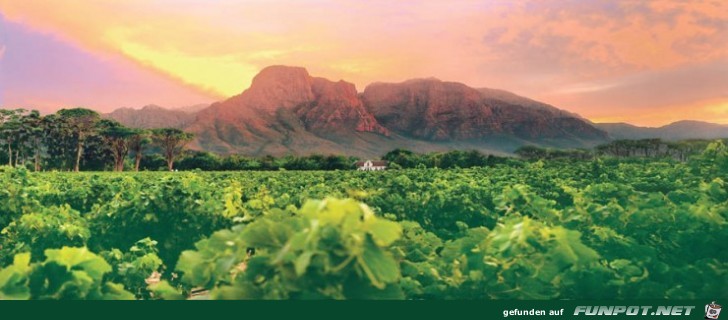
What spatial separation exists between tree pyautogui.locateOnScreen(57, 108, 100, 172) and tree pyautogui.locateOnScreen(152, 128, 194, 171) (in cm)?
961

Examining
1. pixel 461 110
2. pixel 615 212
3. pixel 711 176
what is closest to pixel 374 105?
pixel 461 110

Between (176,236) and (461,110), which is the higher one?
(461,110)

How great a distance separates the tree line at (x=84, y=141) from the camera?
271 feet

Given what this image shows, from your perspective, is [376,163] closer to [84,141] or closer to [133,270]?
[84,141]

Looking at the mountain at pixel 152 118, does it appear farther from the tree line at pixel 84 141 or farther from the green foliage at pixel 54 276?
the green foliage at pixel 54 276

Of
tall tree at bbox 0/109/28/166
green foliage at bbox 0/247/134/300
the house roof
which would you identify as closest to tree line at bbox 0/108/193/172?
tall tree at bbox 0/109/28/166

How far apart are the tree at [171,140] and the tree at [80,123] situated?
9607 millimetres

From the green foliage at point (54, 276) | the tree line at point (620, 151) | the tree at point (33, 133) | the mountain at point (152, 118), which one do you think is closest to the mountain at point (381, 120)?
the tree line at point (620, 151)

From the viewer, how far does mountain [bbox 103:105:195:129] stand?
287ft

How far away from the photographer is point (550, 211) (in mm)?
4836

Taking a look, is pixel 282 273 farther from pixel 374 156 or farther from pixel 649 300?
pixel 374 156

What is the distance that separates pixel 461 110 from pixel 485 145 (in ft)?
→ 21.1

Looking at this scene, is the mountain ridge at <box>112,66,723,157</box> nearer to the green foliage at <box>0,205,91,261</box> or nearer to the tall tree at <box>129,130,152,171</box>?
the tall tree at <box>129,130,152,171</box>

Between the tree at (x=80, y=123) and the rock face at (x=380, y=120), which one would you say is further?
the tree at (x=80, y=123)
